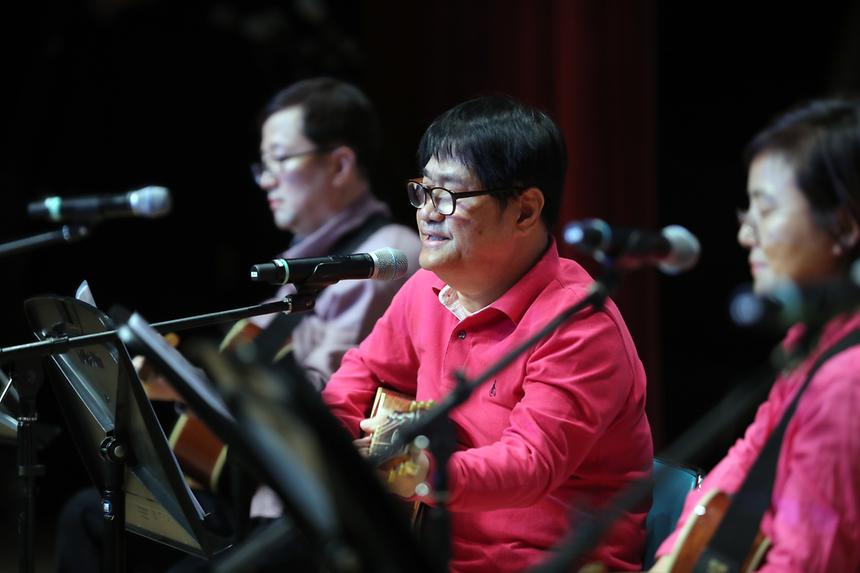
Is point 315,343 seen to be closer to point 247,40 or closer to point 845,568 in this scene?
point 845,568

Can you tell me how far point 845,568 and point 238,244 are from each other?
4.18 metres

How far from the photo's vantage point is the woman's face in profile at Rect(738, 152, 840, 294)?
1.68 metres

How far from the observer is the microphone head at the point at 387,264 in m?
2.22

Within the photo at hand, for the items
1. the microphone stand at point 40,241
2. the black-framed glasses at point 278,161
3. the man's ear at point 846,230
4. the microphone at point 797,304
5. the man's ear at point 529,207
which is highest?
the black-framed glasses at point 278,161

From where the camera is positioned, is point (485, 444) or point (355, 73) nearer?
point (485, 444)

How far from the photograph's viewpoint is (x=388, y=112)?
5012 mm

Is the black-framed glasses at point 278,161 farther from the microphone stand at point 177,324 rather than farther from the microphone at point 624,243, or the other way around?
the microphone at point 624,243

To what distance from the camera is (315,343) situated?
3352 millimetres

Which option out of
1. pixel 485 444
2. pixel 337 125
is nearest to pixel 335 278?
pixel 485 444

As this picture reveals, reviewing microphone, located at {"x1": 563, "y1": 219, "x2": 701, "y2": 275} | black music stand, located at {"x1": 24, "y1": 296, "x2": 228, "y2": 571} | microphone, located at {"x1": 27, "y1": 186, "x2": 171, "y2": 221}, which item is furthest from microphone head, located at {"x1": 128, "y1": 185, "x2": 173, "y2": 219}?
microphone, located at {"x1": 563, "y1": 219, "x2": 701, "y2": 275}

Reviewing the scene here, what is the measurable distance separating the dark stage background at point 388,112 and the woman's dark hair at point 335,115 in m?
0.79

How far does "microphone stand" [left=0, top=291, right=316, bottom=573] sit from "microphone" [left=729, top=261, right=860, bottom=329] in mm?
1030

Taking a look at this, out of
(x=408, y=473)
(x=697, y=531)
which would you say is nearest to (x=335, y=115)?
(x=408, y=473)

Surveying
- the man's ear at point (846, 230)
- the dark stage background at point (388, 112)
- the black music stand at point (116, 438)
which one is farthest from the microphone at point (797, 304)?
the dark stage background at point (388, 112)
